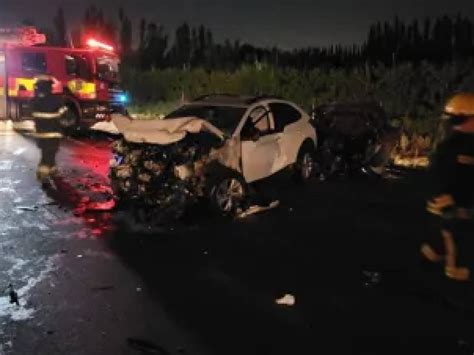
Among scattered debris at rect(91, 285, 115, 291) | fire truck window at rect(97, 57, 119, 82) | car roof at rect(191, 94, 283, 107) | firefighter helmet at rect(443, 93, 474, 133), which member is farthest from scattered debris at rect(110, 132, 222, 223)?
fire truck window at rect(97, 57, 119, 82)

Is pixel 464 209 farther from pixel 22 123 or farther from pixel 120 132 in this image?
pixel 22 123

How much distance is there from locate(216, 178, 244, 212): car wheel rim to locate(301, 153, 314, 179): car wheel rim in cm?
288

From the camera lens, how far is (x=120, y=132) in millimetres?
9125

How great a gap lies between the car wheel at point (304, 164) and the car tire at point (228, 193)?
266 centimetres

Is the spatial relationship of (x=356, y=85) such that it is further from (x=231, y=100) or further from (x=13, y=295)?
(x=13, y=295)

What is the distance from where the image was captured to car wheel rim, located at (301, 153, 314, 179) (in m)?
11.8

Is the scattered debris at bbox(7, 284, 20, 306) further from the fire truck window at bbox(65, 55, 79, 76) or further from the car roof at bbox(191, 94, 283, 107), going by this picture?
the fire truck window at bbox(65, 55, 79, 76)

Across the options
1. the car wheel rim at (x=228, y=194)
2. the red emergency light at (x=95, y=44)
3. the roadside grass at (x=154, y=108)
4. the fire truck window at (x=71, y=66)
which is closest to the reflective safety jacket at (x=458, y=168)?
the car wheel rim at (x=228, y=194)

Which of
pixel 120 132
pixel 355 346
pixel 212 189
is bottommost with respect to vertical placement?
pixel 355 346

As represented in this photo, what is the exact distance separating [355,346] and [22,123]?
18.3 metres

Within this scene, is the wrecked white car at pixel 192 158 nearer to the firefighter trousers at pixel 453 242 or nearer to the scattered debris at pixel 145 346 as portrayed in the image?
the firefighter trousers at pixel 453 242

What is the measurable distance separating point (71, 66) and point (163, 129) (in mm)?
11667

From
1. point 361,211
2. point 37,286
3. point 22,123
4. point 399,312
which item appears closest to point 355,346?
point 399,312

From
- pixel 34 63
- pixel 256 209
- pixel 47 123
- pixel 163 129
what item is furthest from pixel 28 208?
pixel 34 63
